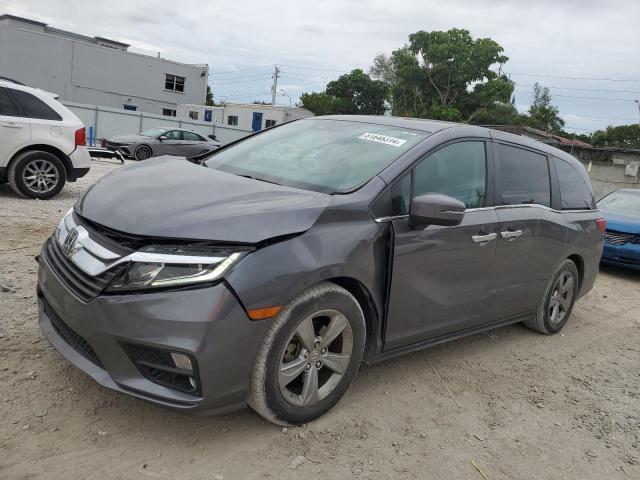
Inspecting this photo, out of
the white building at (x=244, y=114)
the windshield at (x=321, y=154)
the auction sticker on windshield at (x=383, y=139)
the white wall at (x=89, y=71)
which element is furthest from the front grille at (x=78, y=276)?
the white building at (x=244, y=114)

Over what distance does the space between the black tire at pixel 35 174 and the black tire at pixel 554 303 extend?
22.2ft

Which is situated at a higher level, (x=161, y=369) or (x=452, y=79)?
(x=452, y=79)

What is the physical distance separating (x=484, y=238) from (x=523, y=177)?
91cm

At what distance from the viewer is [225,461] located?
2688 millimetres

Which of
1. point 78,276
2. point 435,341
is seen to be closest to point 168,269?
point 78,276

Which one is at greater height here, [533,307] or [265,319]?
[265,319]

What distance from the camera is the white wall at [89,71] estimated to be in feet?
117

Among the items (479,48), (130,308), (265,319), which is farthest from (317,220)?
(479,48)

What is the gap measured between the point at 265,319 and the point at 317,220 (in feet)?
1.94

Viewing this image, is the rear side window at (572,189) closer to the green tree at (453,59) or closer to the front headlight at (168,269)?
the front headlight at (168,269)

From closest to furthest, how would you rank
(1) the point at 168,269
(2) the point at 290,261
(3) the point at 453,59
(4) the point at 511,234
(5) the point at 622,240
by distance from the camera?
(1) the point at 168,269 < (2) the point at 290,261 < (4) the point at 511,234 < (5) the point at 622,240 < (3) the point at 453,59

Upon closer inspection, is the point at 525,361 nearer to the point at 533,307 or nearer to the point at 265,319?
→ the point at 533,307

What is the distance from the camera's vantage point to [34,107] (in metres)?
8.07

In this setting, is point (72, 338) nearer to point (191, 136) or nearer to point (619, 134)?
point (191, 136)
